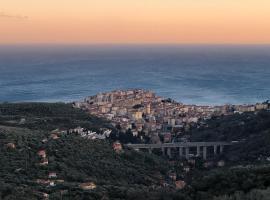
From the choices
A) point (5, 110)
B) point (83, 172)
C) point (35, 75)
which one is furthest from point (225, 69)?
point (83, 172)

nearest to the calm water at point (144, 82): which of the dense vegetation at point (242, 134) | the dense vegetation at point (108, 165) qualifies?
the dense vegetation at point (242, 134)

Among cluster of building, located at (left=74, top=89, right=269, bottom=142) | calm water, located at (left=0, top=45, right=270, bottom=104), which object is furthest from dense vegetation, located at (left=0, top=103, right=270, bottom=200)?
calm water, located at (left=0, top=45, right=270, bottom=104)

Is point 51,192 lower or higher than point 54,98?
higher

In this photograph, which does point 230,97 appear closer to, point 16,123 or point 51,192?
point 16,123

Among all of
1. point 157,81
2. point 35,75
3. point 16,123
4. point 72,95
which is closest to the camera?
point 16,123

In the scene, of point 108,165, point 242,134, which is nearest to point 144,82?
point 242,134
